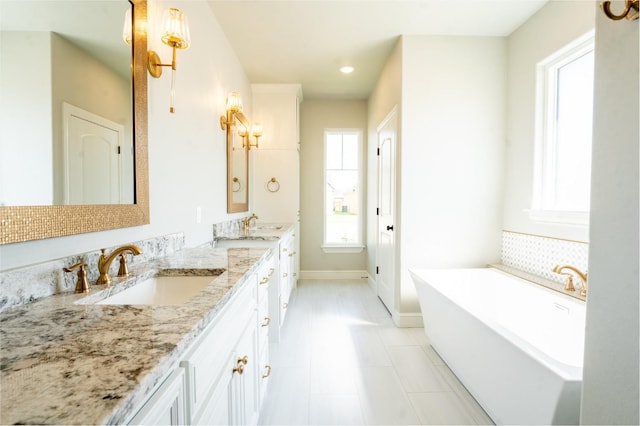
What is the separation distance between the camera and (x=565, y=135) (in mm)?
2395

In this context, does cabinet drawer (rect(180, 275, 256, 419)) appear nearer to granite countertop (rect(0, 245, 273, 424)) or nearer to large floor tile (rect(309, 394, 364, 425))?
granite countertop (rect(0, 245, 273, 424))

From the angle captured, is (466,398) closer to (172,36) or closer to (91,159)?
(91,159)

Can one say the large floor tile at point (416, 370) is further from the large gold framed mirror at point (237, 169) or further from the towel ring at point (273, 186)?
the towel ring at point (273, 186)

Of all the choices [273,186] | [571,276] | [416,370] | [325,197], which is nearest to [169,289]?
[416,370]

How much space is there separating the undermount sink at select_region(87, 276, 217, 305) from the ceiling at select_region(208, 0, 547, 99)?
2.22 meters

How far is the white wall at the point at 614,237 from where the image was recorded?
0.61 metres

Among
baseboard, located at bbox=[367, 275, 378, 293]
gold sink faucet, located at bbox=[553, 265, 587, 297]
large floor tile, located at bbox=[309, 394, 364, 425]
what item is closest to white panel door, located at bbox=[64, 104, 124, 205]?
large floor tile, located at bbox=[309, 394, 364, 425]

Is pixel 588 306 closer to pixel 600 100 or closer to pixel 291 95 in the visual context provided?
pixel 600 100

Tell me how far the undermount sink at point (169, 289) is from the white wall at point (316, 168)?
3.44 m

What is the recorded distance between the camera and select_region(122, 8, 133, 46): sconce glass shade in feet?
4.30

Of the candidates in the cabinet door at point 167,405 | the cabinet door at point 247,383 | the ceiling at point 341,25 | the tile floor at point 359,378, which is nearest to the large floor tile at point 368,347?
the tile floor at point 359,378

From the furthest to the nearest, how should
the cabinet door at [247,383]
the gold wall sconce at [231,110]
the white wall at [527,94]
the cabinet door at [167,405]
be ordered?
the gold wall sconce at [231,110], the white wall at [527,94], the cabinet door at [247,383], the cabinet door at [167,405]

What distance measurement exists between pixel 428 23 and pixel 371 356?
2856 millimetres

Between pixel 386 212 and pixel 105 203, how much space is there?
2.80 metres
